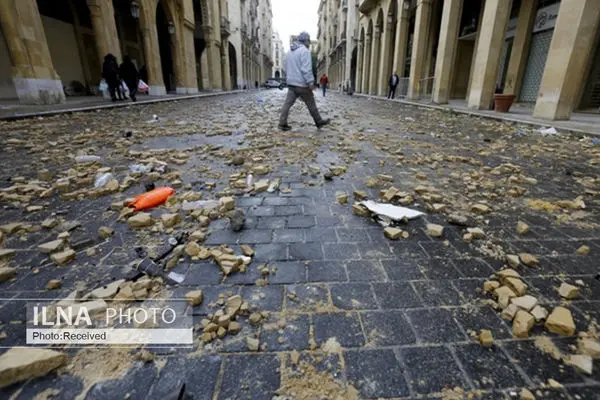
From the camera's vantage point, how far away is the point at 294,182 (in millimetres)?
Answer: 3514

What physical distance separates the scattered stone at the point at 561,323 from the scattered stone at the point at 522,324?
0.07 metres

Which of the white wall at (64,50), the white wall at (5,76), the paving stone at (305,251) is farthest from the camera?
the white wall at (64,50)

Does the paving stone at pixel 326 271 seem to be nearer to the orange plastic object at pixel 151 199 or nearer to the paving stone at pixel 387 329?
the paving stone at pixel 387 329

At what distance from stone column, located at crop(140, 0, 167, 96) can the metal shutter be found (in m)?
18.8

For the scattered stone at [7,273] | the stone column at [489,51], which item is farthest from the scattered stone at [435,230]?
the stone column at [489,51]

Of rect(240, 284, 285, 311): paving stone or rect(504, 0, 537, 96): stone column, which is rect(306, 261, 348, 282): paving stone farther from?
rect(504, 0, 537, 96): stone column

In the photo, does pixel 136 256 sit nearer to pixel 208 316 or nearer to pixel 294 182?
pixel 208 316

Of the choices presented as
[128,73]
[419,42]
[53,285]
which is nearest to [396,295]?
[53,285]

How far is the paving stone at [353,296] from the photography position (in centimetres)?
160

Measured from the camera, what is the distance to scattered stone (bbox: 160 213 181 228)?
2.36m

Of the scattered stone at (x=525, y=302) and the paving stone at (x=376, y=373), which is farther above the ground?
the scattered stone at (x=525, y=302)

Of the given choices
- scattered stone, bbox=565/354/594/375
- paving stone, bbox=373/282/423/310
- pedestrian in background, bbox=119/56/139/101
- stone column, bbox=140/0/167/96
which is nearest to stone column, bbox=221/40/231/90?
stone column, bbox=140/0/167/96

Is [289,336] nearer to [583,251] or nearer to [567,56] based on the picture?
[583,251]

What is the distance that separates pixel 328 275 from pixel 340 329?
44 centimetres
